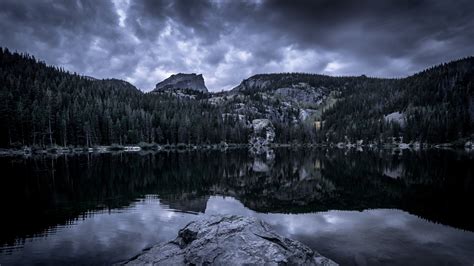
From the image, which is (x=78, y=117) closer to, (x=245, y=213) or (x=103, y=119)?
(x=103, y=119)

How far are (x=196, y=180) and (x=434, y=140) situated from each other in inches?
5839

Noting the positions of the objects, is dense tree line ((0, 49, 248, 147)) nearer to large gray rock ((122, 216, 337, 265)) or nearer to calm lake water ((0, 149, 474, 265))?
calm lake water ((0, 149, 474, 265))

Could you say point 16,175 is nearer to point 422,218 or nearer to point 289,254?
point 289,254

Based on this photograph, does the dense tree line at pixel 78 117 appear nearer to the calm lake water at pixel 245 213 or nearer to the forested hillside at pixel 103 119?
the forested hillside at pixel 103 119

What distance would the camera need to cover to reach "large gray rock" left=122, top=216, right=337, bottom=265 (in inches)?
361

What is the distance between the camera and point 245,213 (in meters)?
21.5

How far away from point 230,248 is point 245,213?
12.1 meters

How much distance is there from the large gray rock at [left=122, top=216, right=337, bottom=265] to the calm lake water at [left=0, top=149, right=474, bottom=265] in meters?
2.51

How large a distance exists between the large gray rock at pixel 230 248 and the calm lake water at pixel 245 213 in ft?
8.24

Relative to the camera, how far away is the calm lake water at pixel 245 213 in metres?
12.9

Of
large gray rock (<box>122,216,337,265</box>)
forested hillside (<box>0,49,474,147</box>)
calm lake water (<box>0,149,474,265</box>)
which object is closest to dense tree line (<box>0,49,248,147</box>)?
forested hillside (<box>0,49,474,147</box>)

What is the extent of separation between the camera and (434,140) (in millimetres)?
137375

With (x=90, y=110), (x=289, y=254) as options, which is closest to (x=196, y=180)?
(x=289, y=254)

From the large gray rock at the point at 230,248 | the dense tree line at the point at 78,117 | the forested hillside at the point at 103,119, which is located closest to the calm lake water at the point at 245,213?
the large gray rock at the point at 230,248
